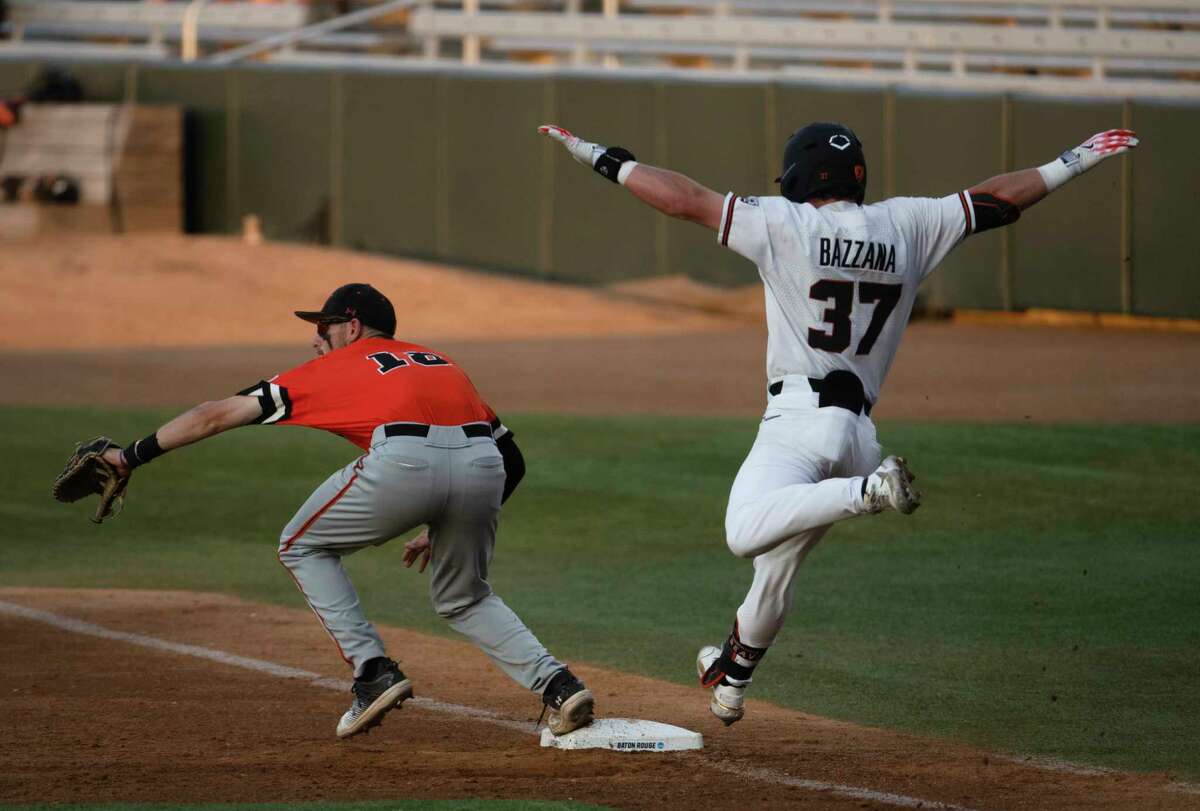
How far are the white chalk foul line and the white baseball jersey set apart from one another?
50.2 inches

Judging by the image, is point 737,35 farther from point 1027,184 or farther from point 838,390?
point 838,390

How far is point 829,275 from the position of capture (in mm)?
5668

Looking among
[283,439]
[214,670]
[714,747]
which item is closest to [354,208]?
[283,439]

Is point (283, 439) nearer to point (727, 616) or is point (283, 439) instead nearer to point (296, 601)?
point (296, 601)

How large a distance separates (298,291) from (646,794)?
58.4 feet

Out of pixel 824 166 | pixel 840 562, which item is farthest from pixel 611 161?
pixel 840 562

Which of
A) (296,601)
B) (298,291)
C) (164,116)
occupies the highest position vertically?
(164,116)

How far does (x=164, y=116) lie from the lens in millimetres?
24500

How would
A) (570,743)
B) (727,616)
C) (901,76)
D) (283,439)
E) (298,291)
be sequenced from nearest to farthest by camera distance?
(570,743) < (727,616) < (283,439) < (298,291) < (901,76)

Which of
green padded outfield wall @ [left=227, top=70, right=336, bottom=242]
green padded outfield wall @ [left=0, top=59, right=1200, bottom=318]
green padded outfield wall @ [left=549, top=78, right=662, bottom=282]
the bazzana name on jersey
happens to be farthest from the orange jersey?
green padded outfield wall @ [left=227, top=70, right=336, bottom=242]

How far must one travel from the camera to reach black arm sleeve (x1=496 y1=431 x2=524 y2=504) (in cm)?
609

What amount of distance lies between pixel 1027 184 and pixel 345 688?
328 cm

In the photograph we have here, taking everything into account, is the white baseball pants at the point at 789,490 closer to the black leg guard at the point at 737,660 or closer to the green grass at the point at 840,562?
the black leg guard at the point at 737,660

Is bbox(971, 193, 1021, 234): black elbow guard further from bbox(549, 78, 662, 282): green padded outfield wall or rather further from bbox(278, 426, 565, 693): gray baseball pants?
bbox(549, 78, 662, 282): green padded outfield wall
